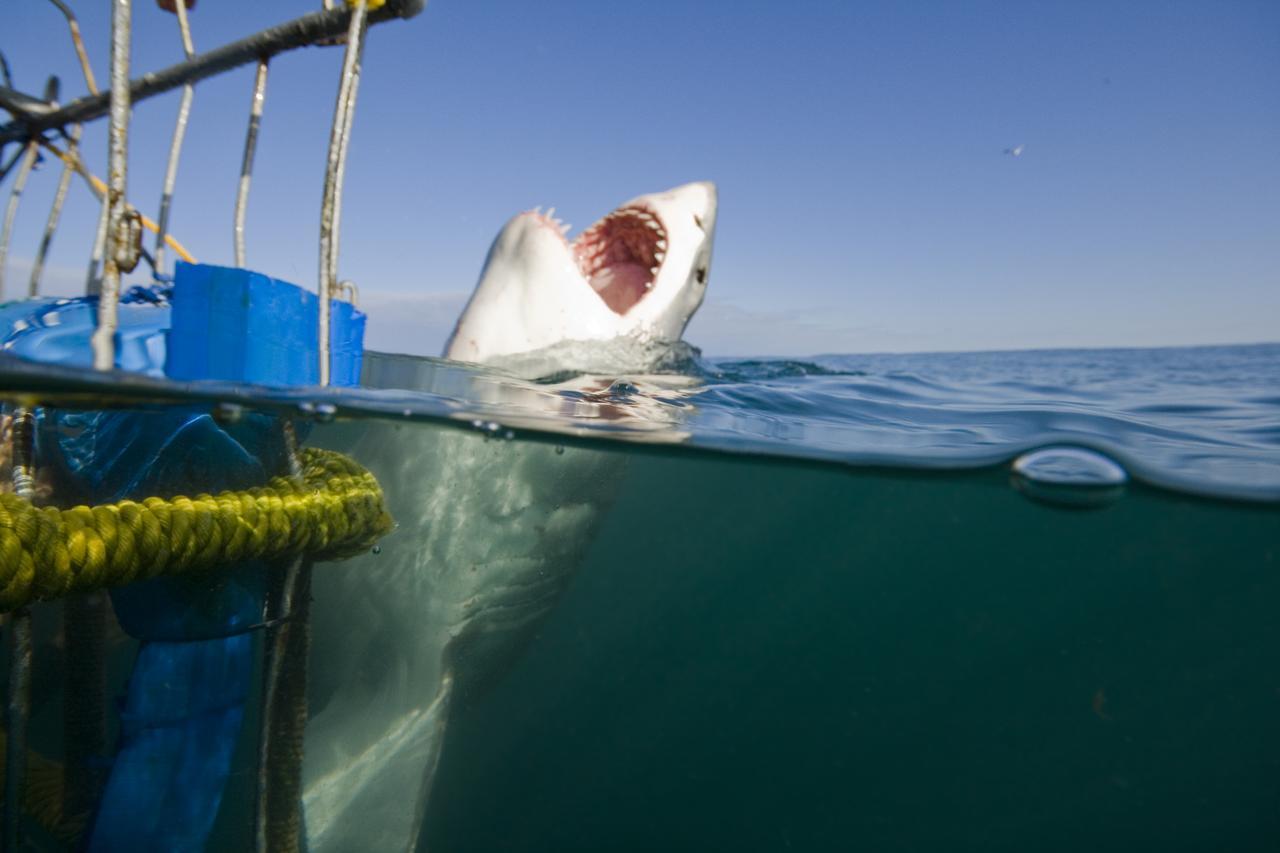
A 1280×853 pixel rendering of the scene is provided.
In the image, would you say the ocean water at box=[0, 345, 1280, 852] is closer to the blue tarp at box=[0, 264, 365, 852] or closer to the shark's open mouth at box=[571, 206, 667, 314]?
the blue tarp at box=[0, 264, 365, 852]

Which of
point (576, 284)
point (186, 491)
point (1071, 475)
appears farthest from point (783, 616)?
point (186, 491)

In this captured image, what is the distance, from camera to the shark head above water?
12.1 ft

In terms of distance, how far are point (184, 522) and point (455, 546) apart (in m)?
1.79

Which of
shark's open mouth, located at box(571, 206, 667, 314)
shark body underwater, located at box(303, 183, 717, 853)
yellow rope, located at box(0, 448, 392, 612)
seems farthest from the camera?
shark's open mouth, located at box(571, 206, 667, 314)

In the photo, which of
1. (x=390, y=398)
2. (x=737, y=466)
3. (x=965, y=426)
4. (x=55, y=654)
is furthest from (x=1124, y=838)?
(x=55, y=654)

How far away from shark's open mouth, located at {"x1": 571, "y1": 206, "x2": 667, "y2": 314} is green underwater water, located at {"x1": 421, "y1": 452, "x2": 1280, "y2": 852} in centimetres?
128

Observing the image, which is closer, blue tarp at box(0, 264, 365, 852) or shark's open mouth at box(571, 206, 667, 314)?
blue tarp at box(0, 264, 365, 852)

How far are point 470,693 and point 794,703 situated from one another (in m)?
3.62

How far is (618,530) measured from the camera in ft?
21.4

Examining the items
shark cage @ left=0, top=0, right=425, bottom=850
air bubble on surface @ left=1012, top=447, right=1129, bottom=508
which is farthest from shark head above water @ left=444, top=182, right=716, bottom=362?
air bubble on surface @ left=1012, top=447, right=1129, bottom=508

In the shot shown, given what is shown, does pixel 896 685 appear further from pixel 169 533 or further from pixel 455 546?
pixel 169 533

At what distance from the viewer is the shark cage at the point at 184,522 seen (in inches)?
81.3

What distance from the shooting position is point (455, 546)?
12.5 ft

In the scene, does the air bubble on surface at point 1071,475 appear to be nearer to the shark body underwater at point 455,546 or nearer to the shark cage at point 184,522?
the shark body underwater at point 455,546
